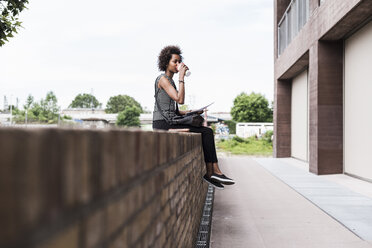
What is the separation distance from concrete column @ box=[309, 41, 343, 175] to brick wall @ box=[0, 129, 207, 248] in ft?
31.5

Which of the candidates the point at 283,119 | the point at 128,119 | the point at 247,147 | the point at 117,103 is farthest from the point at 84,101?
the point at 283,119

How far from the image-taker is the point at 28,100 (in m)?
80.9

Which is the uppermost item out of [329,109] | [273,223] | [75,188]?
[329,109]

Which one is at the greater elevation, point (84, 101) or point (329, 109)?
point (84, 101)

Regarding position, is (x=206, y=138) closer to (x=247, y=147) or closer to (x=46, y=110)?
(x=247, y=147)

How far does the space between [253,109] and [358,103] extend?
200ft

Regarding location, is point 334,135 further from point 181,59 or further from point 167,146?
point 167,146

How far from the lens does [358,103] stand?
9.12 m

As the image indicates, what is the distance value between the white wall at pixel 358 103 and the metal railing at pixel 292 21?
9.49 ft

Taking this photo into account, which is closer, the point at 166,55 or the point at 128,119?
the point at 166,55

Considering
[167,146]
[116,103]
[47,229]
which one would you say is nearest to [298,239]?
[167,146]

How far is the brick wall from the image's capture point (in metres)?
0.50

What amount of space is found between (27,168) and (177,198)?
174 cm

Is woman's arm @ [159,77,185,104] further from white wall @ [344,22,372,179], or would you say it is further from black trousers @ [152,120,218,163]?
white wall @ [344,22,372,179]
